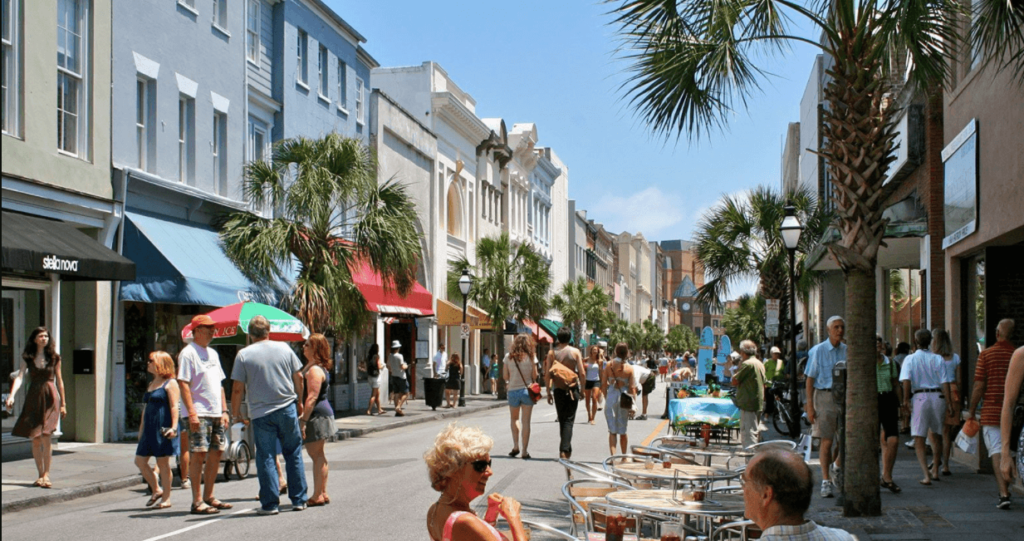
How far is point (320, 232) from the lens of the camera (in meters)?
21.4

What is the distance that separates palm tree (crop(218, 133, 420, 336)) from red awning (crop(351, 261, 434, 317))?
3.20 feet

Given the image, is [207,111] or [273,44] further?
[273,44]

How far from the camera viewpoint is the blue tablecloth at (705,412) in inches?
572

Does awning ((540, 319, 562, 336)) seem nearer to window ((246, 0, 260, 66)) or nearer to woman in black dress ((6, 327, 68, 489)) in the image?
window ((246, 0, 260, 66))

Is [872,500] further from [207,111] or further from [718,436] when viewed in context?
[207,111]

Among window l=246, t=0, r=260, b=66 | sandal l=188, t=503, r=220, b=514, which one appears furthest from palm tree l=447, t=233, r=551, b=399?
sandal l=188, t=503, r=220, b=514

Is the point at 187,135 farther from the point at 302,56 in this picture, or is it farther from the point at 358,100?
the point at 358,100

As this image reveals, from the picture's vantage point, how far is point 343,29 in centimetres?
2919

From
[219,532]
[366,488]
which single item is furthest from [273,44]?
[219,532]

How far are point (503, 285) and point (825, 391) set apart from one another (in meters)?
27.8

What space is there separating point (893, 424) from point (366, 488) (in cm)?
591

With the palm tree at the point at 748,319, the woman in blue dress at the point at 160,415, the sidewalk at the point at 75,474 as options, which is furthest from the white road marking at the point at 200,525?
the palm tree at the point at 748,319

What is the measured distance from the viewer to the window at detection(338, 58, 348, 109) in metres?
29.3

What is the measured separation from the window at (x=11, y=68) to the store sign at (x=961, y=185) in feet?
44.3
